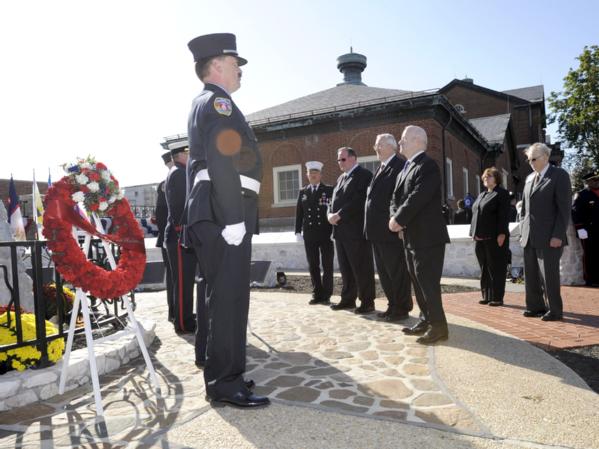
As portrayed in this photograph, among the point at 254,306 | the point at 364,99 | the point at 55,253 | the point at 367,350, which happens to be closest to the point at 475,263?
the point at 254,306

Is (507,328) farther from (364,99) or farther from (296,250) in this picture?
(364,99)

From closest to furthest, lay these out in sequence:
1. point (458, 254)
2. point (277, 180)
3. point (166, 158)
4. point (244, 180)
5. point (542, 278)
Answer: point (244, 180), point (542, 278), point (166, 158), point (458, 254), point (277, 180)

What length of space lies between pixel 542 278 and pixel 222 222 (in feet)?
14.5

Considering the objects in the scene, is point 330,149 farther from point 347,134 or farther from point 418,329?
point 418,329

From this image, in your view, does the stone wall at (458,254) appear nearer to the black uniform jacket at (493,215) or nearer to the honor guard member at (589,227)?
the honor guard member at (589,227)

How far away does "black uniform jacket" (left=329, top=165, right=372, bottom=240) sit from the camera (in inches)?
249

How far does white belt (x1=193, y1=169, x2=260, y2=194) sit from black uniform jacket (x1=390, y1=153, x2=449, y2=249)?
6.36 feet

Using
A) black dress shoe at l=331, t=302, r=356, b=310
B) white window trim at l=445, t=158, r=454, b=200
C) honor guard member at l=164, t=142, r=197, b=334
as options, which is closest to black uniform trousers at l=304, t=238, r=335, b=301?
black dress shoe at l=331, t=302, r=356, b=310

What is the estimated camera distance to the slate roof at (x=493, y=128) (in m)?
26.5

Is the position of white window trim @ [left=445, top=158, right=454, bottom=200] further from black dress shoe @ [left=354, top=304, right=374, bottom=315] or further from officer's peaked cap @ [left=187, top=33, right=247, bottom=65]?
officer's peaked cap @ [left=187, top=33, right=247, bottom=65]

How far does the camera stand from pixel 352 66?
2855 cm

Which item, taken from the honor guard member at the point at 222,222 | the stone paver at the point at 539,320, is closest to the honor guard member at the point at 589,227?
the stone paver at the point at 539,320

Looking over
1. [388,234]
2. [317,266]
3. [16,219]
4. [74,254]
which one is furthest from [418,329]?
[16,219]

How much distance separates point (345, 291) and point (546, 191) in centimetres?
295
